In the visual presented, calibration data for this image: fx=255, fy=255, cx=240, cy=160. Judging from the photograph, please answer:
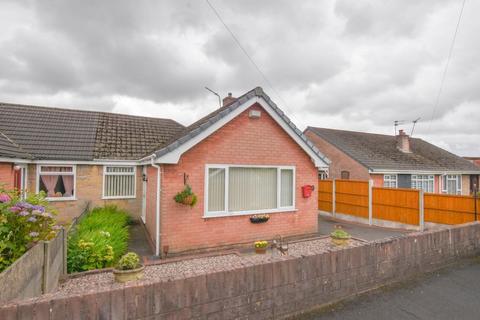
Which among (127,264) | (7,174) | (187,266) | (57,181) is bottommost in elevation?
(187,266)

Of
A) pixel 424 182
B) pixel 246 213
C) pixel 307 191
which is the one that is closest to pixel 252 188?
pixel 246 213

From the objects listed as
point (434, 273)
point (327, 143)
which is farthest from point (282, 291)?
point (327, 143)

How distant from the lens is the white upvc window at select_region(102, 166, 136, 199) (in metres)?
12.6

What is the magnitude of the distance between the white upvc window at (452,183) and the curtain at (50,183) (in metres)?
26.6

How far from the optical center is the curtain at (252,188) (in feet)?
28.5

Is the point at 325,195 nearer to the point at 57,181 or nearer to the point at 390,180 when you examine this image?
the point at 390,180

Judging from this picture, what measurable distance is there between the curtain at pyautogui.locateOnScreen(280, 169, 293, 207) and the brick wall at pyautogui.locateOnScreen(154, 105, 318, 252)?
27 cm

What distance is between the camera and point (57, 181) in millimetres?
11797

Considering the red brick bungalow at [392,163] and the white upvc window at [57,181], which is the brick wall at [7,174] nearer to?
the white upvc window at [57,181]

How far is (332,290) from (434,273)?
297 cm

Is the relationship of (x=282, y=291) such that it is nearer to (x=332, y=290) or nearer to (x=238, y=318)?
(x=238, y=318)

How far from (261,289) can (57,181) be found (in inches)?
474

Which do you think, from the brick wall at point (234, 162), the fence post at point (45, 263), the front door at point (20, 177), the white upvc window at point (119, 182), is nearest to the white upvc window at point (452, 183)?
the brick wall at point (234, 162)

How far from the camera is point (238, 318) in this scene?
3.38 meters
